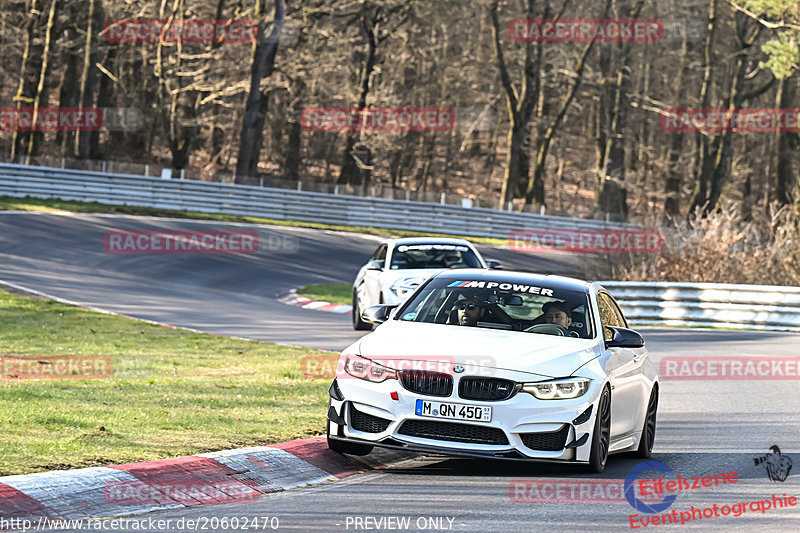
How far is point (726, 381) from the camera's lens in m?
16.7

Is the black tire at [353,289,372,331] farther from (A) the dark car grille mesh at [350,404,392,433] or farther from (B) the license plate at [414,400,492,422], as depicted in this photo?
(B) the license plate at [414,400,492,422]

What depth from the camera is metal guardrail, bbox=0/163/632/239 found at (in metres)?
41.9

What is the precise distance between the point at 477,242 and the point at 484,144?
34820 mm

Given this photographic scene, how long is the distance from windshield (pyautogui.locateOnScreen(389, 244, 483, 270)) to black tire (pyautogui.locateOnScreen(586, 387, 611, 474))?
38.2ft

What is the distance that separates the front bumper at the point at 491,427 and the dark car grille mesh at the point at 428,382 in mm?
50

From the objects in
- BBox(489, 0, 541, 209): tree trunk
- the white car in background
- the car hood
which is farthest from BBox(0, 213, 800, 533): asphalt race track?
BBox(489, 0, 541, 209): tree trunk

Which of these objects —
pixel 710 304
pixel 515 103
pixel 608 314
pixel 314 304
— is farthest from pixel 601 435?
pixel 515 103

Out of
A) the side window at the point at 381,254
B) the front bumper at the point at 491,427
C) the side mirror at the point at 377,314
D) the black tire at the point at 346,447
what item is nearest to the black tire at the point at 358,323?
the side window at the point at 381,254

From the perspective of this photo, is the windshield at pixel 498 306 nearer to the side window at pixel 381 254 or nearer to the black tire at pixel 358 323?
the side window at pixel 381 254

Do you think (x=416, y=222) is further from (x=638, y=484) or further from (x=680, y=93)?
(x=638, y=484)

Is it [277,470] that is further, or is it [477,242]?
[477,242]

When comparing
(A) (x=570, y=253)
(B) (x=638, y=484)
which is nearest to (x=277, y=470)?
(B) (x=638, y=484)

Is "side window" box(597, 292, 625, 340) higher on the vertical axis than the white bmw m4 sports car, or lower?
higher

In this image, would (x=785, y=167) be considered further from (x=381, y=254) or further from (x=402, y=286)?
(x=402, y=286)
